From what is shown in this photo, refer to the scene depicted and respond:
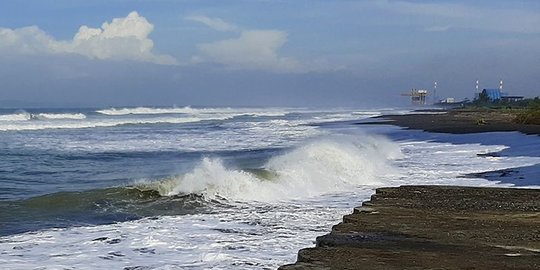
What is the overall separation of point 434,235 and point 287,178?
10642mm

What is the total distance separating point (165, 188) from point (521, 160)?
1191 centimetres

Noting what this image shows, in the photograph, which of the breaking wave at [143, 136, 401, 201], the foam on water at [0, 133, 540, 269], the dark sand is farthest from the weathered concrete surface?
the dark sand

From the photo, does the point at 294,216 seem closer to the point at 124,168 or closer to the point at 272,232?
the point at 272,232

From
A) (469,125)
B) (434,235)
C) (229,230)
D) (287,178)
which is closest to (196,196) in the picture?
(287,178)

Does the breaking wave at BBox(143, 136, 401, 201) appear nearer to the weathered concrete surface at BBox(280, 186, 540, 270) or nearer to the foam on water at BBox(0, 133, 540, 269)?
the foam on water at BBox(0, 133, 540, 269)

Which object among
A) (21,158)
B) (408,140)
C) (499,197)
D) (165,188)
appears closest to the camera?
(499,197)

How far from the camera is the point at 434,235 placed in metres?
6.59

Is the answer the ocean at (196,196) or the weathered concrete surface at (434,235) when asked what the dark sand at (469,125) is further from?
the weathered concrete surface at (434,235)

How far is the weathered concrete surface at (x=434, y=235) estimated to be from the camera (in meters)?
5.42

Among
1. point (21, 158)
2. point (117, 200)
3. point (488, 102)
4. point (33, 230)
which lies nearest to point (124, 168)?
point (21, 158)

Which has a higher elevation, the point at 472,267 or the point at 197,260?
the point at 472,267

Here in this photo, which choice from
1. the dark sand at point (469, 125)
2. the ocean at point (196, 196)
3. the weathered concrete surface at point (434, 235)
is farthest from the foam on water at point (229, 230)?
the dark sand at point (469, 125)

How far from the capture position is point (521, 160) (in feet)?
70.6

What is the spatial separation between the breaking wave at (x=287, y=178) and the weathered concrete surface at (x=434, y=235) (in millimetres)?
6419
